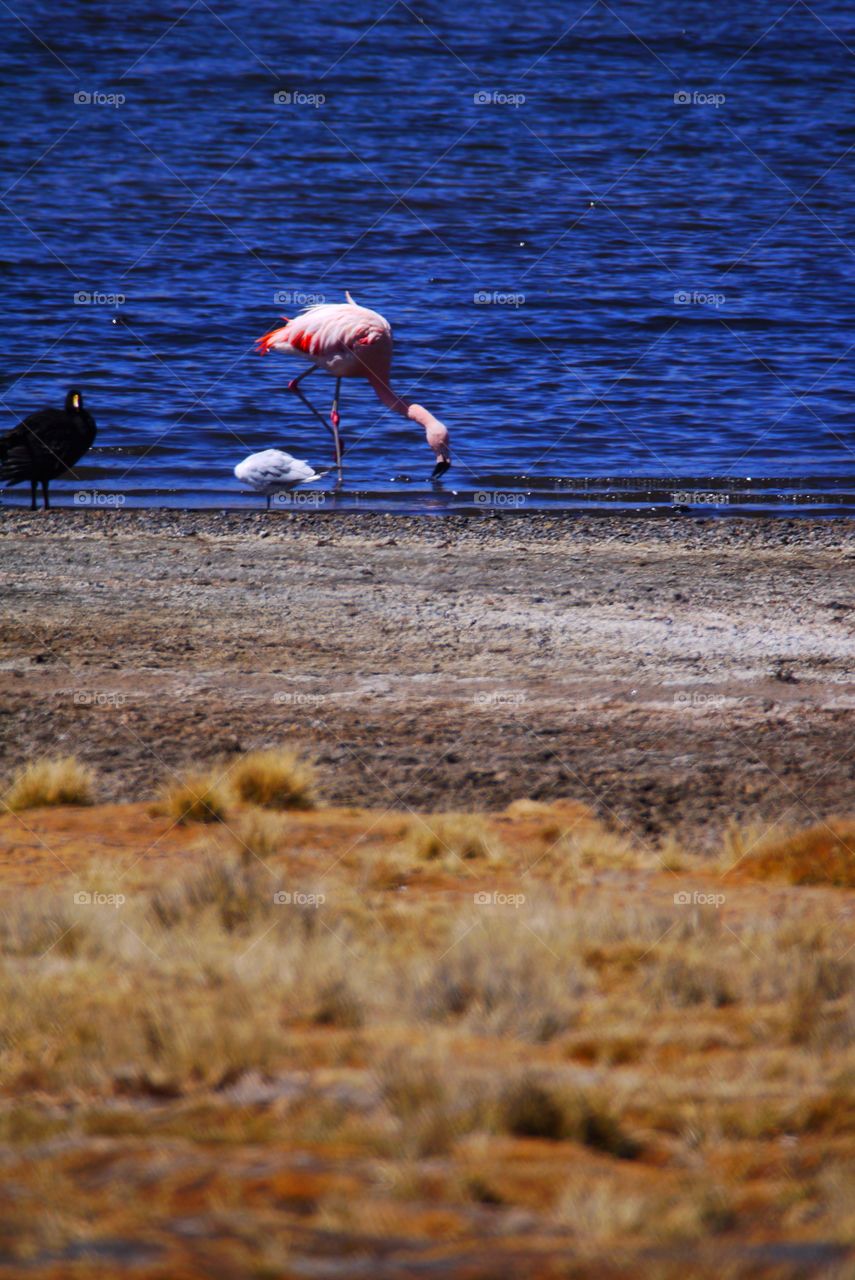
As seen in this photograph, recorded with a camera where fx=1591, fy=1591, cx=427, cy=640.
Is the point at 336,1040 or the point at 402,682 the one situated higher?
the point at 402,682

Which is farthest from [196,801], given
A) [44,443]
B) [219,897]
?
[44,443]

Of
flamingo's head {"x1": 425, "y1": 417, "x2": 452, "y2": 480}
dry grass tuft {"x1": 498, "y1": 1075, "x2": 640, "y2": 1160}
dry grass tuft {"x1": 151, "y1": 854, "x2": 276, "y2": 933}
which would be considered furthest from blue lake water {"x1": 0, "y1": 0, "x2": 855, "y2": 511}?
dry grass tuft {"x1": 498, "y1": 1075, "x2": 640, "y2": 1160}

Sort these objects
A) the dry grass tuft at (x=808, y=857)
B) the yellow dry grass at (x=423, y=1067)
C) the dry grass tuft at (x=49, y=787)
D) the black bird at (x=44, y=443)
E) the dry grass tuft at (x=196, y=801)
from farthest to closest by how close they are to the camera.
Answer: the black bird at (x=44, y=443)
the dry grass tuft at (x=49, y=787)
the dry grass tuft at (x=196, y=801)
the dry grass tuft at (x=808, y=857)
the yellow dry grass at (x=423, y=1067)

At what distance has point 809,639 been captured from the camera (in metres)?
11.5

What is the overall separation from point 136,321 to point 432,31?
25.8m

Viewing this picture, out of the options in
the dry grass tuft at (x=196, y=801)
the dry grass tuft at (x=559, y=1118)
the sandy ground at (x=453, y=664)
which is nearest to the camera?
the dry grass tuft at (x=559, y=1118)

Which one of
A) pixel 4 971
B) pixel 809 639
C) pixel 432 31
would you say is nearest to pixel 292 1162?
pixel 4 971

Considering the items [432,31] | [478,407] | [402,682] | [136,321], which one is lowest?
[402,682]

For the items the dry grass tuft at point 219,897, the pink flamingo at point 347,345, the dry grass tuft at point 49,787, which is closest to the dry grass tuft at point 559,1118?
the dry grass tuft at point 219,897

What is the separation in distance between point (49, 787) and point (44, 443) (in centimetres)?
850

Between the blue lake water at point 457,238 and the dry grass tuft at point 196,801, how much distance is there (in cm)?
1003

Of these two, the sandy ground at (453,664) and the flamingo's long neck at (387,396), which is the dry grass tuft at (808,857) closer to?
the sandy ground at (453,664)

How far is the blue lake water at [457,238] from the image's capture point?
2159cm

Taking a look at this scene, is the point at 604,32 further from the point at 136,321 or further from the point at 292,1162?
the point at 292,1162
